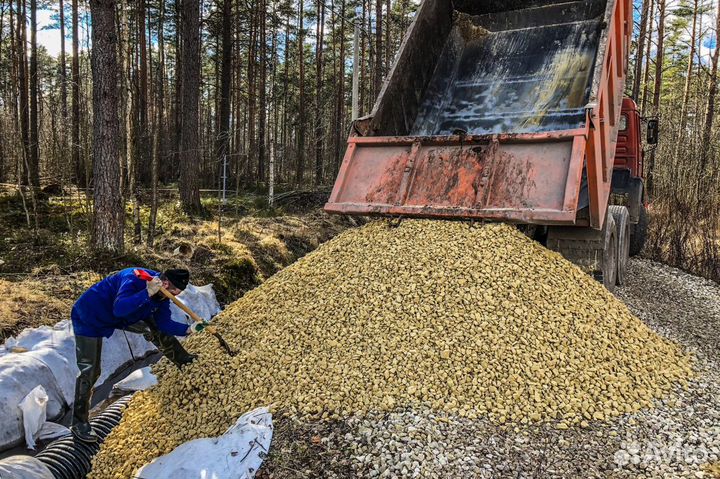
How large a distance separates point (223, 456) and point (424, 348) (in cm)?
139

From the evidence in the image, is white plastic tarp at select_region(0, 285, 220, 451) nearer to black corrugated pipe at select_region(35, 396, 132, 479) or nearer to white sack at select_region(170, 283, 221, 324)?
black corrugated pipe at select_region(35, 396, 132, 479)

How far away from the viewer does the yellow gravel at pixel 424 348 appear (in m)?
3.09

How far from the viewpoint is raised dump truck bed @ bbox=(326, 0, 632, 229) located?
407cm

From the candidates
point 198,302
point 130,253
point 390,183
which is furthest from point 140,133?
point 390,183

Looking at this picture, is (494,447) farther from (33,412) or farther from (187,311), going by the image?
(33,412)

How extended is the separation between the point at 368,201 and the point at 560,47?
10.3 feet

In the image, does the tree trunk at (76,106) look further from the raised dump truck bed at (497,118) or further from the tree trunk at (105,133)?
the raised dump truck bed at (497,118)

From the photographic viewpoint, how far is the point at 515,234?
410 cm

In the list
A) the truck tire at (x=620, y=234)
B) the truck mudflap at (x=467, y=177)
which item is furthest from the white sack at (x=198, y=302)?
the truck tire at (x=620, y=234)

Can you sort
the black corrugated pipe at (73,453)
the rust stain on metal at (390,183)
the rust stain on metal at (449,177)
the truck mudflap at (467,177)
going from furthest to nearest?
the rust stain on metal at (390,183) < the rust stain on metal at (449,177) < the truck mudflap at (467,177) < the black corrugated pipe at (73,453)

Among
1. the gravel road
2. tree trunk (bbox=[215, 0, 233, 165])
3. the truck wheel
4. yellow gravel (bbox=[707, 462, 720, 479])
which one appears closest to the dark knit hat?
the gravel road

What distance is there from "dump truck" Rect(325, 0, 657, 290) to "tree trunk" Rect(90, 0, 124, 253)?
3.17 meters

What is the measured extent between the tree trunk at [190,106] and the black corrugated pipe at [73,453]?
664 cm

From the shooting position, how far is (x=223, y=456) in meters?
2.67
